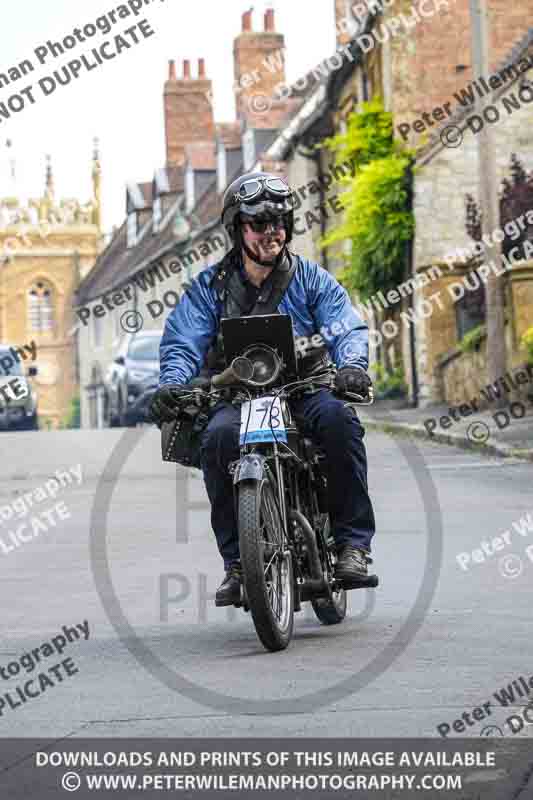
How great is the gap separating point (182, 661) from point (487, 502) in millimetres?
7096

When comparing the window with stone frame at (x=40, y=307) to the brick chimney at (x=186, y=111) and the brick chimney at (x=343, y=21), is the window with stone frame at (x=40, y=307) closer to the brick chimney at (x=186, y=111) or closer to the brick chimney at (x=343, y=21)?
the brick chimney at (x=186, y=111)

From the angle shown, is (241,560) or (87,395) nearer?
(241,560)

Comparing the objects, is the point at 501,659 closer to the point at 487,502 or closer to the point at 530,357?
the point at 487,502

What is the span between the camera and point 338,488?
7.01 meters

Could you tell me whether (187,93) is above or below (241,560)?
above

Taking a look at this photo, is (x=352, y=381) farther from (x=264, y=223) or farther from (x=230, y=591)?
(x=230, y=591)

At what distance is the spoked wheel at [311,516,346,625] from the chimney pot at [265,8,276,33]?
1928 inches

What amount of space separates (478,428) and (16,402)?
15.6m

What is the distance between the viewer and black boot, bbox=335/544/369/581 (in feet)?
22.8

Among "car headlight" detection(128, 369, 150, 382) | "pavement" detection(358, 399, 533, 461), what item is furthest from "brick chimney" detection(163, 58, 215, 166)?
"pavement" detection(358, 399, 533, 461)

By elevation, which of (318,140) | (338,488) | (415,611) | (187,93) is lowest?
(415,611)

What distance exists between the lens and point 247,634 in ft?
24.0

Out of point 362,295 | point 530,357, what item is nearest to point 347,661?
point 530,357

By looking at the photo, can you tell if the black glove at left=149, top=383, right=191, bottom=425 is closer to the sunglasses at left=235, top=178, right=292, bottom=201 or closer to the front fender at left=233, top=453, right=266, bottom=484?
the front fender at left=233, top=453, right=266, bottom=484
